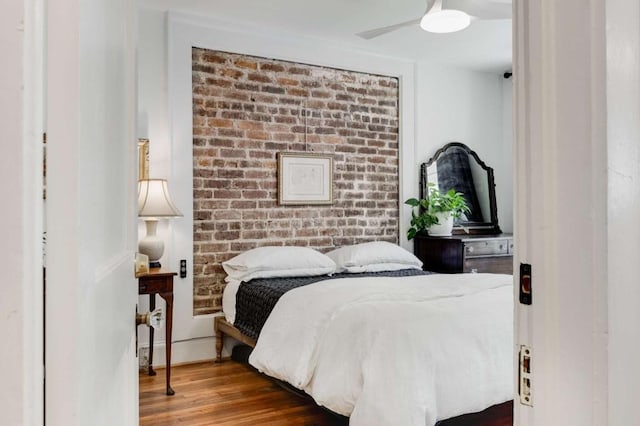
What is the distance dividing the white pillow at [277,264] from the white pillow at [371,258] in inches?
6.2

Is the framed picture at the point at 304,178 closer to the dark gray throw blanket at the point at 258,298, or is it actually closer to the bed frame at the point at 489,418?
the dark gray throw blanket at the point at 258,298

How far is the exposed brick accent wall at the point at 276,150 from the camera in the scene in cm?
409

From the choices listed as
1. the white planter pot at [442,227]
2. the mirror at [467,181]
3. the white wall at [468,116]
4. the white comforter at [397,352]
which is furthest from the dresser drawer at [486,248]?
the white comforter at [397,352]

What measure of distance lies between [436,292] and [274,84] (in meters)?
2.40

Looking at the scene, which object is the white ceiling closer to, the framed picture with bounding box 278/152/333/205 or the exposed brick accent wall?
the exposed brick accent wall

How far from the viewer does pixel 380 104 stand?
5023mm

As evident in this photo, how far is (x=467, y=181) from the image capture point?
5.59m

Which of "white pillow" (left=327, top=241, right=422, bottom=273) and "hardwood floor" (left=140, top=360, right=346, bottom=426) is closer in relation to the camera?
"hardwood floor" (left=140, top=360, right=346, bottom=426)

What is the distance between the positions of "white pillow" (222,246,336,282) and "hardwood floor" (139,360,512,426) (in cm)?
73

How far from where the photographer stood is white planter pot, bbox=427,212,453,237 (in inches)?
198
